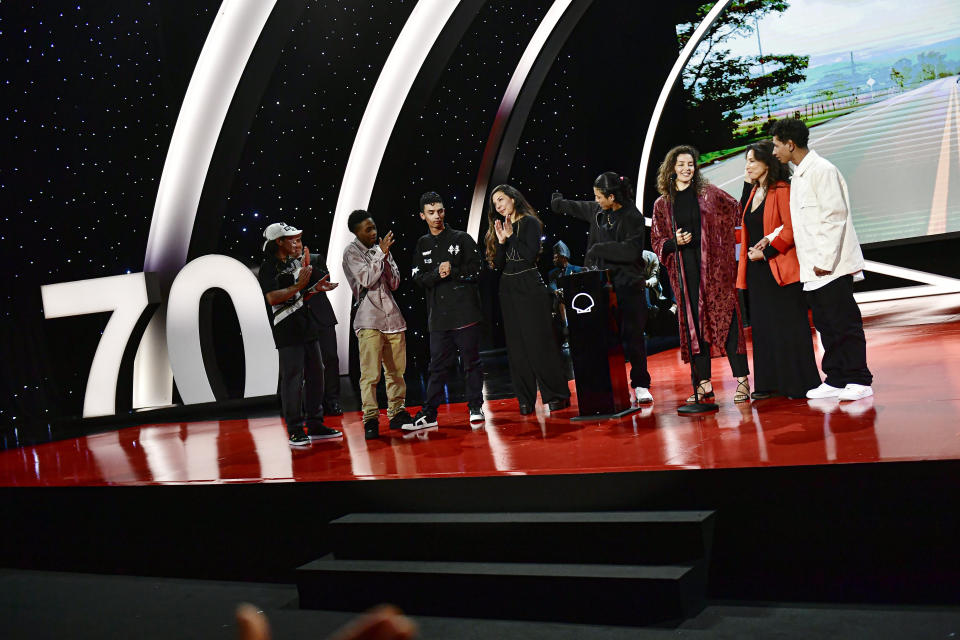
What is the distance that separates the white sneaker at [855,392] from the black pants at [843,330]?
38mm

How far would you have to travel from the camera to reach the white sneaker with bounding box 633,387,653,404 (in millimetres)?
5543

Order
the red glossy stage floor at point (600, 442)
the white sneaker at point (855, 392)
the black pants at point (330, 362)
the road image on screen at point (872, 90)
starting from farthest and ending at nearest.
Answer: the road image on screen at point (872, 90) → the black pants at point (330, 362) → the white sneaker at point (855, 392) → the red glossy stage floor at point (600, 442)

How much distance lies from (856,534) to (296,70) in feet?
26.2

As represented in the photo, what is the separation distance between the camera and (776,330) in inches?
195

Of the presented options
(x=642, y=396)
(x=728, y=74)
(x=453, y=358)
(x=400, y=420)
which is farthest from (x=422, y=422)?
(x=728, y=74)

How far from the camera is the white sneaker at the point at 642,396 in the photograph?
5543 mm

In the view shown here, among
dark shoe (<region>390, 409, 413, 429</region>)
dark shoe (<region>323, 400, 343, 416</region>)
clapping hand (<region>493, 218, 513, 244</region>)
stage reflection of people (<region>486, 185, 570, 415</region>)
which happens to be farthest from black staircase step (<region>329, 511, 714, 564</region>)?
dark shoe (<region>323, 400, 343, 416</region>)

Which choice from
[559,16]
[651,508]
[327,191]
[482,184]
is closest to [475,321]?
[651,508]

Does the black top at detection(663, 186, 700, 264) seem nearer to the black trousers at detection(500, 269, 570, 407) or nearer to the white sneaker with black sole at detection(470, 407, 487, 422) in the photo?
the black trousers at detection(500, 269, 570, 407)

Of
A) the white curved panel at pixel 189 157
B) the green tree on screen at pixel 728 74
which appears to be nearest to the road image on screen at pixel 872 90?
the green tree on screen at pixel 728 74

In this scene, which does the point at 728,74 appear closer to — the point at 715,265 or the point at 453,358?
the point at 715,265

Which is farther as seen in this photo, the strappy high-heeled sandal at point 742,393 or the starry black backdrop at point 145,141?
the starry black backdrop at point 145,141

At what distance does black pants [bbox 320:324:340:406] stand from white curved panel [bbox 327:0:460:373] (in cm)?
220

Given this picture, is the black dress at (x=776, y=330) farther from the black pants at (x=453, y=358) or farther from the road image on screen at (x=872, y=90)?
the road image on screen at (x=872, y=90)
